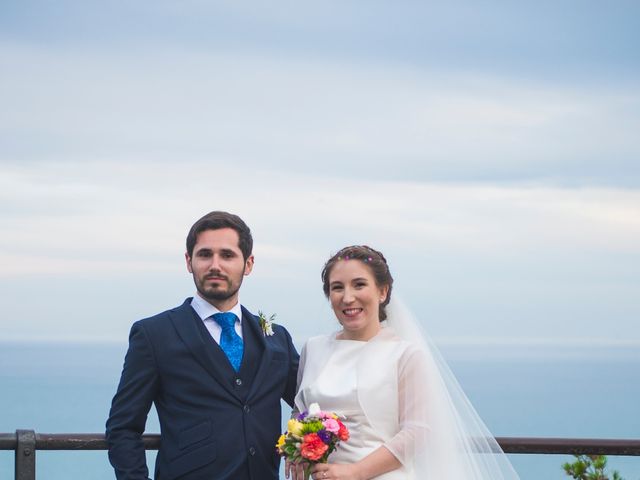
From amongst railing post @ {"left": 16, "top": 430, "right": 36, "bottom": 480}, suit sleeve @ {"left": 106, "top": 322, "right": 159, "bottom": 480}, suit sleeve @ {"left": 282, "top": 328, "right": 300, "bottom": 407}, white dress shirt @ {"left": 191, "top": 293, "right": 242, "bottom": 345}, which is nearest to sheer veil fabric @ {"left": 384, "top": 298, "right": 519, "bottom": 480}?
suit sleeve @ {"left": 282, "top": 328, "right": 300, "bottom": 407}

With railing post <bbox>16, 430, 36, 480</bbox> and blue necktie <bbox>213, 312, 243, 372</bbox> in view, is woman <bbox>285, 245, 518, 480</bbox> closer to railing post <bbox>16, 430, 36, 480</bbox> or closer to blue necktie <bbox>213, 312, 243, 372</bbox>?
blue necktie <bbox>213, 312, 243, 372</bbox>

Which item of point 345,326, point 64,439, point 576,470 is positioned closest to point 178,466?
point 64,439

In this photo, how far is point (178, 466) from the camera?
14.8ft

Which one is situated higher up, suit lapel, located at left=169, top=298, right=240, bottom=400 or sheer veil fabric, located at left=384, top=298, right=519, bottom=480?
suit lapel, located at left=169, top=298, right=240, bottom=400

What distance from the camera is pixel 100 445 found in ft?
15.6

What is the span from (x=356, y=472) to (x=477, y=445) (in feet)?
2.30

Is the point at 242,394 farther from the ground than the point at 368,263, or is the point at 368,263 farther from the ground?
the point at 368,263

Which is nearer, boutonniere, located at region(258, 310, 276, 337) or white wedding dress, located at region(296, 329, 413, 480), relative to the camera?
white wedding dress, located at region(296, 329, 413, 480)

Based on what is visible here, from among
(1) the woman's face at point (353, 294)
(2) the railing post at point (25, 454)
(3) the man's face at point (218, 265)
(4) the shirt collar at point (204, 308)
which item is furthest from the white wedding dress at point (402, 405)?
(2) the railing post at point (25, 454)

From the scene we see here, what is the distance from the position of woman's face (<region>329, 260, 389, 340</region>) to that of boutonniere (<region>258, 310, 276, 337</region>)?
355 millimetres

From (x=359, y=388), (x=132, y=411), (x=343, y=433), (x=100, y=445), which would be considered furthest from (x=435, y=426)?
(x=100, y=445)

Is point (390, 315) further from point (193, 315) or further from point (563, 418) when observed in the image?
point (563, 418)

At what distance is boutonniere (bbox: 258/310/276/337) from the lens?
4895 millimetres

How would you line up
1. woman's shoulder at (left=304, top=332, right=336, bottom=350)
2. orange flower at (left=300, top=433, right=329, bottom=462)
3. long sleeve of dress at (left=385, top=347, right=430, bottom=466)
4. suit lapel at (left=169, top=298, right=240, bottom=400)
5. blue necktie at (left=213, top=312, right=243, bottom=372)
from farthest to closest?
woman's shoulder at (left=304, top=332, right=336, bottom=350), blue necktie at (left=213, top=312, right=243, bottom=372), suit lapel at (left=169, top=298, right=240, bottom=400), long sleeve of dress at (left=385, top=347, right=430, bottom=466), orange flower at (left=300, top=433, right=329, bottom=462)
